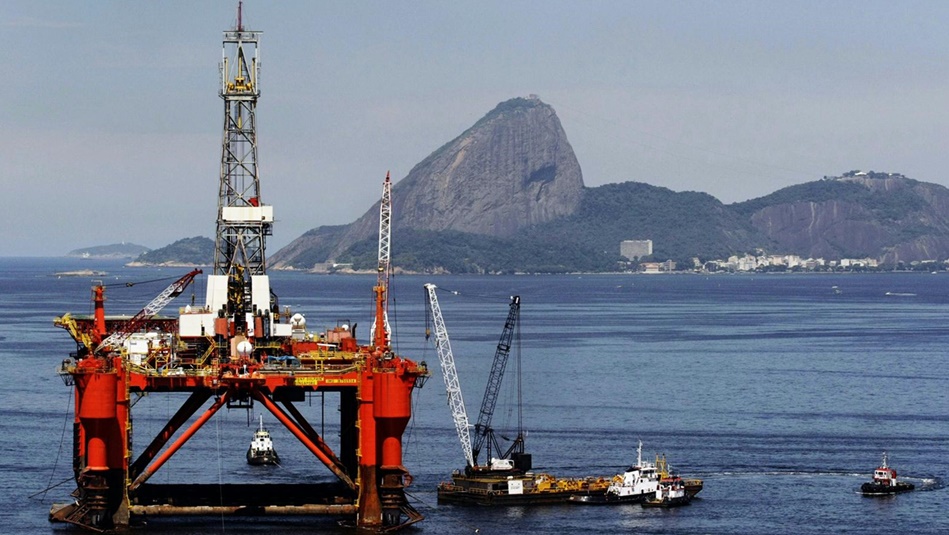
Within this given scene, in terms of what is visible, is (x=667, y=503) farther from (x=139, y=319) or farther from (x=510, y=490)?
(x=139, y=319)

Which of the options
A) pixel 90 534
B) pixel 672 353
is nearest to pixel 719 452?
pixel 90 534

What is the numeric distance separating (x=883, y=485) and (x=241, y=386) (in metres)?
37.9

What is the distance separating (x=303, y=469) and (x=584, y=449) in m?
19.9

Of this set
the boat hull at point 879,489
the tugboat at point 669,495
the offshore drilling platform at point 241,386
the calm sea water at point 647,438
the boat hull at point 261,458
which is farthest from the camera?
the boat hull at point 261,458

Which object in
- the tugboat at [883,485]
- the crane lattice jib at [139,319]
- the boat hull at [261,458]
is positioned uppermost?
the crane lattice jib at [139,319]

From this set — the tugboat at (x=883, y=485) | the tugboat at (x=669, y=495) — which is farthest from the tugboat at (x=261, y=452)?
the tugboat at (x=883, y=485)

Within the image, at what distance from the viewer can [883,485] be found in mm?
85312

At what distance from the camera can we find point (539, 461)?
9431 cm

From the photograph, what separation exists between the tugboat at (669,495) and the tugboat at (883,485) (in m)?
10.1

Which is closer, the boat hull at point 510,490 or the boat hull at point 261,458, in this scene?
the boat hull at point 510,490

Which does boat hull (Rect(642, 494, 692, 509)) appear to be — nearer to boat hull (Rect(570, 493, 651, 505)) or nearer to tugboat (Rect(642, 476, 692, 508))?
tugboat (Rect(642, 476, 692, 508))

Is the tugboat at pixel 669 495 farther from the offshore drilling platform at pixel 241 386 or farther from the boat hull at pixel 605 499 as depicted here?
the offshore drilling platform at pixel 241 386

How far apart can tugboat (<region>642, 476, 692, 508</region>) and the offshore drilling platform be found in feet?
57.2

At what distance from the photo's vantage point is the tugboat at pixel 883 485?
85.1 m
